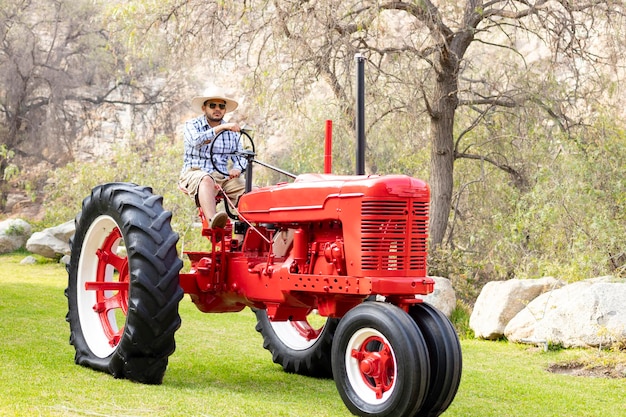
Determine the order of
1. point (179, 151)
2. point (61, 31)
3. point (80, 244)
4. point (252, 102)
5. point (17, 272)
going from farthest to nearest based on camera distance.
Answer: point (61, 31), point (179, 151), point (17, 272), point (252, 102), point (80, 244)

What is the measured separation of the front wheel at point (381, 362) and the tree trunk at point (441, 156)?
21.0 feet

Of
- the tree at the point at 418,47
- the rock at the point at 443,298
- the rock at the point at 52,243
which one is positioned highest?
the tree at the point at 418,47

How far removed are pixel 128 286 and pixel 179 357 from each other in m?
1.08

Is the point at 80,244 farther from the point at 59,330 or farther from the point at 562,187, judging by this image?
the point at 562,187

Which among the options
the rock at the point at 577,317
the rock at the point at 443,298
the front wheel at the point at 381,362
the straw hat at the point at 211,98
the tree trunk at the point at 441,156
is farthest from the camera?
the tree trunk at the point at 441,156

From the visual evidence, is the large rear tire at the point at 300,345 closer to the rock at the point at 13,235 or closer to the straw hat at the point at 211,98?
the straw hat at the point at 211,98

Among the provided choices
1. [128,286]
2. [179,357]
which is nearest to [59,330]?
[179,357]

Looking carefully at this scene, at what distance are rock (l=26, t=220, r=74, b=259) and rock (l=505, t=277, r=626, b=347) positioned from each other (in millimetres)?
9228

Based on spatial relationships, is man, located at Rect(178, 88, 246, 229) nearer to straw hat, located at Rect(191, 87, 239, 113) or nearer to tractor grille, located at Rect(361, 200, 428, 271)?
straw hat, located at Rect(191, 87, 239, 113)

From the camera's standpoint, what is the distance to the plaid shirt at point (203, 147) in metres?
5.79

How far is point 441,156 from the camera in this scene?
10.9 metres

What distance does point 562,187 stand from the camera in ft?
34.2

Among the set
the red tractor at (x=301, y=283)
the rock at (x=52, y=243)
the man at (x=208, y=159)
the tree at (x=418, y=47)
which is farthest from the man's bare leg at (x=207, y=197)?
the rock at (x=52, y=243)

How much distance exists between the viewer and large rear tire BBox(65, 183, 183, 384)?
496 cm
